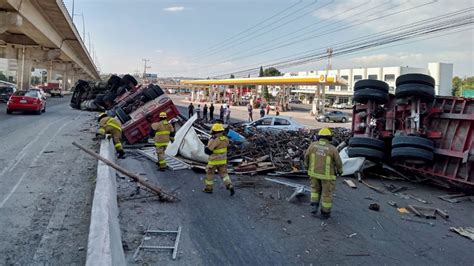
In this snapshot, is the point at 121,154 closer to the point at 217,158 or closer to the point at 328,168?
the point at 217,158

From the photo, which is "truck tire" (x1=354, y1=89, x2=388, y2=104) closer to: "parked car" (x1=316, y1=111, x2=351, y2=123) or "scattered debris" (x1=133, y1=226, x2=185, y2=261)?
"scattered debris" (x1=133, y1=226, x2=185, y2=261)

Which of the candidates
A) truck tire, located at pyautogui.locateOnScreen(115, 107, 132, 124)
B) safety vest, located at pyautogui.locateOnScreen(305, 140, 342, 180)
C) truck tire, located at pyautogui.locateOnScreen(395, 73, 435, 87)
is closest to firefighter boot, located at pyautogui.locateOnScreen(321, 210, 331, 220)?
safety vest, located at pyautogui.locateOnScreen(305, 140, 342, 180)

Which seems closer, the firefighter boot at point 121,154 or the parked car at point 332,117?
the firefighter boot at point 121,154

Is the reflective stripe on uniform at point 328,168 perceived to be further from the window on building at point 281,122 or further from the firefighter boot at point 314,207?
the window on building at point 281,122

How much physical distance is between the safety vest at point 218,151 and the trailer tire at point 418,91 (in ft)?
15.5

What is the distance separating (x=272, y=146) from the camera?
13664 millimetres

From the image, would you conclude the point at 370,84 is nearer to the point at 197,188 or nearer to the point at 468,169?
the point at 468,169

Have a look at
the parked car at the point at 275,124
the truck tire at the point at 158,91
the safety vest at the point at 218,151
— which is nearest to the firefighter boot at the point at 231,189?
Result: the safety vest at the point at 218,151

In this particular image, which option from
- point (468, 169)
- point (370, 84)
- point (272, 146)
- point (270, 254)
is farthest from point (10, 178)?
point (468, 169)

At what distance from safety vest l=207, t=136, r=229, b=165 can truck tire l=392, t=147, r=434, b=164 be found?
14.0ft

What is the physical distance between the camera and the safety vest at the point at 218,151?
8.52 metres

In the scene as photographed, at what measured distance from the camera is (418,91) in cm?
979

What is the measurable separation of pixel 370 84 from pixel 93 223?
8.71 meters

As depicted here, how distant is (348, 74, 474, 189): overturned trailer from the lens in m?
9.38
